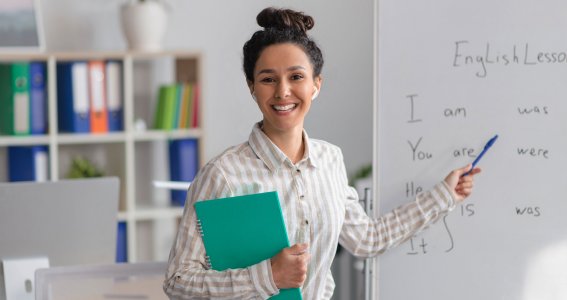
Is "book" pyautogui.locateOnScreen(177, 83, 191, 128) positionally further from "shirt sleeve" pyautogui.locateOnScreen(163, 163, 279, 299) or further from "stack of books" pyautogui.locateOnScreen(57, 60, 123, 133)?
"shirt sleeve" pyautogui.locateOnScreen(163, 163, 279, 299)

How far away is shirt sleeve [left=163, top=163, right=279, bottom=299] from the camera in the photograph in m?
1.66

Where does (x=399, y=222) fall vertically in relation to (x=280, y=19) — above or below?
below

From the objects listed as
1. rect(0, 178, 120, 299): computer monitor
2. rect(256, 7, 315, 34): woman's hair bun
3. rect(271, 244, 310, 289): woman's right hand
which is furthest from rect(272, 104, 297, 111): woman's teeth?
rect(0, 178, 120, 299): computer monitor

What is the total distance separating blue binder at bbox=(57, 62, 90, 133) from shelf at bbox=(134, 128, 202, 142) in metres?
0.25

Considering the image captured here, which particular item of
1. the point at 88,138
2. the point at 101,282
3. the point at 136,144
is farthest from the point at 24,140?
the point at 101,282

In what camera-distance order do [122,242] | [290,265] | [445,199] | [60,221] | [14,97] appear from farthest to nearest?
[122,242]
[14,97]
[60,221]
[445,199]
[290,265]

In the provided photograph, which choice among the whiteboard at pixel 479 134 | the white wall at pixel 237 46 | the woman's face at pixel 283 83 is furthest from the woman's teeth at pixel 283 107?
the white wall at pixel 237 46

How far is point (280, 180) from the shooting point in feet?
5.82

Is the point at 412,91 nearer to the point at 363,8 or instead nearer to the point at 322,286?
the point at 322,286

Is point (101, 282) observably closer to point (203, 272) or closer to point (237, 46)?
point (203, 272)

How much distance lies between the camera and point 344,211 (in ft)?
6.22

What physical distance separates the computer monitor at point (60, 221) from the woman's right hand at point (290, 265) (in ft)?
2.31

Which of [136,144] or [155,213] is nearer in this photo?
[155,213]

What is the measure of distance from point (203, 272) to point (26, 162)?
7.68 feet
